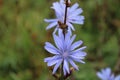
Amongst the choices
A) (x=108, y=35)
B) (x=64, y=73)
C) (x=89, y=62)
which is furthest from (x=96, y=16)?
(x=64, y=73)

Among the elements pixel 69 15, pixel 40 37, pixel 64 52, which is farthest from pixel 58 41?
pixel 40 37

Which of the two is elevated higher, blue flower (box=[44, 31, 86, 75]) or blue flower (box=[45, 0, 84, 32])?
blue flower (box=[45, 0, 84, 32])

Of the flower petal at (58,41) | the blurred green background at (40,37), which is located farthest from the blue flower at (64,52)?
the blurred green background at (40,37)

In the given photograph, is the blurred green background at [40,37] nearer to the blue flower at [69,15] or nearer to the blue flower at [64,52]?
the blue flower at [69,15]

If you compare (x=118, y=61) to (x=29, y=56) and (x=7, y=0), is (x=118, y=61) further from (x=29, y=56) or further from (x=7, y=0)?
(x=7, y=0)

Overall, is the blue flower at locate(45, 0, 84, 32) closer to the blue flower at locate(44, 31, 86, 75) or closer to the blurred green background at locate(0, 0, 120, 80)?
the blue flower at locate(44, 31, 86, 75)

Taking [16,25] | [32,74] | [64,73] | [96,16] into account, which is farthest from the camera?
[96,16]

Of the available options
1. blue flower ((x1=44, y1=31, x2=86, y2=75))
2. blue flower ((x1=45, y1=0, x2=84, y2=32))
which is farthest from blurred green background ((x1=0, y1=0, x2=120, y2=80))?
blue flower ((x1=44, y1=31, x2=86, y2=75))
